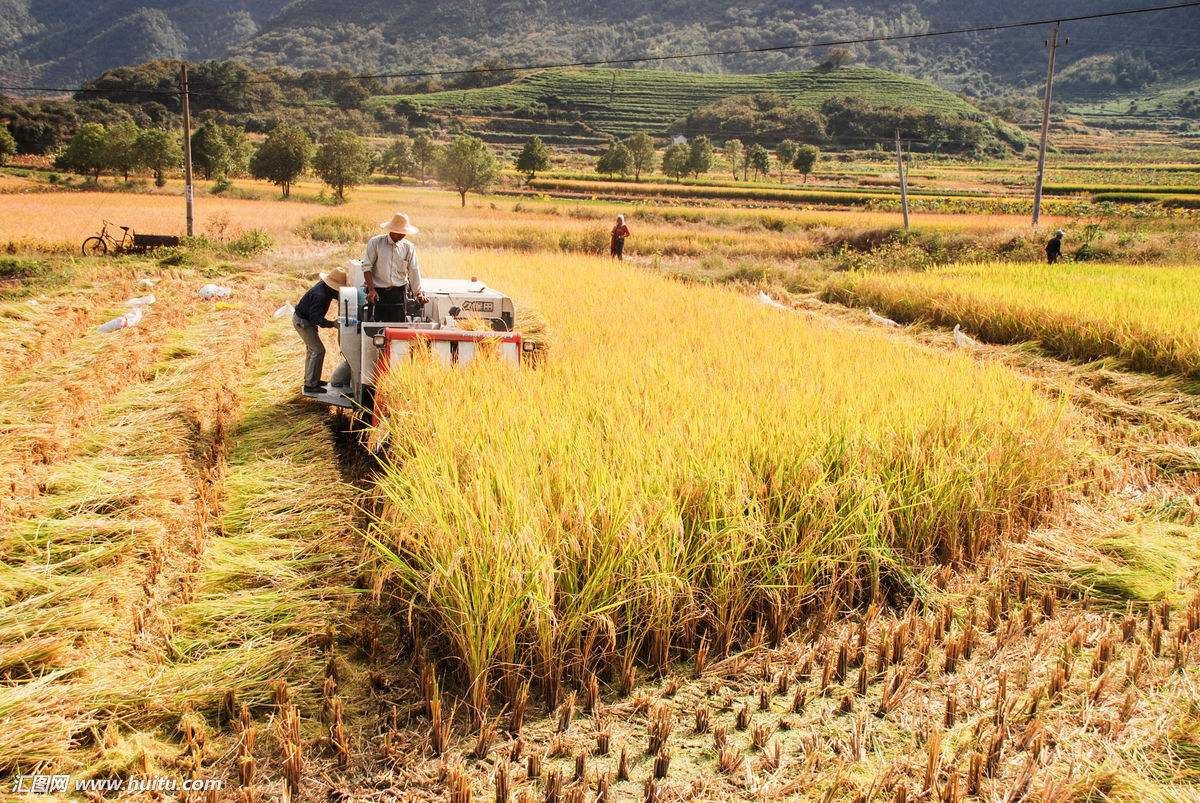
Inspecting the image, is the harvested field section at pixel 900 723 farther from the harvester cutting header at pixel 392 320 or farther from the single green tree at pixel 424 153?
the single green tree at pixel 424 153

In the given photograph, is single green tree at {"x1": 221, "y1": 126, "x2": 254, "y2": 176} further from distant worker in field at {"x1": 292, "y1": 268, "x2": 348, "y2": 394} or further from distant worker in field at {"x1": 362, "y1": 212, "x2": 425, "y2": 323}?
distant worker in field at {"x1": 362, "y1": 212, "x2": 425, "y2": 323}

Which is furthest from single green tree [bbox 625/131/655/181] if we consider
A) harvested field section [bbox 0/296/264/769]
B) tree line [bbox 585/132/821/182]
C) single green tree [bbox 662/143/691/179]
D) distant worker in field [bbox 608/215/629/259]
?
harvested field section [bbox 0/296/264/769]

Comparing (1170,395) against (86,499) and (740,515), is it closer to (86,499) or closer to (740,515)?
(740,515)

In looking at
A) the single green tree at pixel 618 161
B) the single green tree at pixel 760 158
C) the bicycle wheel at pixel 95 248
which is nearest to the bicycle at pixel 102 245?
the bicycle wheel at pixel 95 248

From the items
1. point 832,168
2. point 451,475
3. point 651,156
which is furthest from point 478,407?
point 832,168

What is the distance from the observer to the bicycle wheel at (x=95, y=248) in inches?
667

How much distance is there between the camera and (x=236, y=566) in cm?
366

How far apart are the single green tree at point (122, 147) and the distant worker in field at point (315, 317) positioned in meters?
45.4

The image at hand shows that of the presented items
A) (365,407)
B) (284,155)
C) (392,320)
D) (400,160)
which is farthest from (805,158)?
(365,407)

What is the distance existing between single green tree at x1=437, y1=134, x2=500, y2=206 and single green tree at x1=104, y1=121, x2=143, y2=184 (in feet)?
56.9

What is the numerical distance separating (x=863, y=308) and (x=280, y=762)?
12.9m

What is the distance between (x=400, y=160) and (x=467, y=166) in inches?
617

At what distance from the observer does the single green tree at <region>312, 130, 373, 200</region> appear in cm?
4109

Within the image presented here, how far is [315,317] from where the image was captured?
20.9 ft
